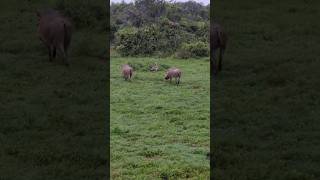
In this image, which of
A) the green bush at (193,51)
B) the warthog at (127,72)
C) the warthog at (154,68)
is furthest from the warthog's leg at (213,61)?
the green bush at (193,51)

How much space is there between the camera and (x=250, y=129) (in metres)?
11.8

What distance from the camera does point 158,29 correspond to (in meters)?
26.5

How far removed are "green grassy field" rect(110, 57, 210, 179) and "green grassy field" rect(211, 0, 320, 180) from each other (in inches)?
16.2

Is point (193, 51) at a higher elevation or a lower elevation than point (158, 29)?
lower

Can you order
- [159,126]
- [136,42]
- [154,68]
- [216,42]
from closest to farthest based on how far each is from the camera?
1. [159,126]
2. [216,42]
3. [154,68]
4. [136,42]
